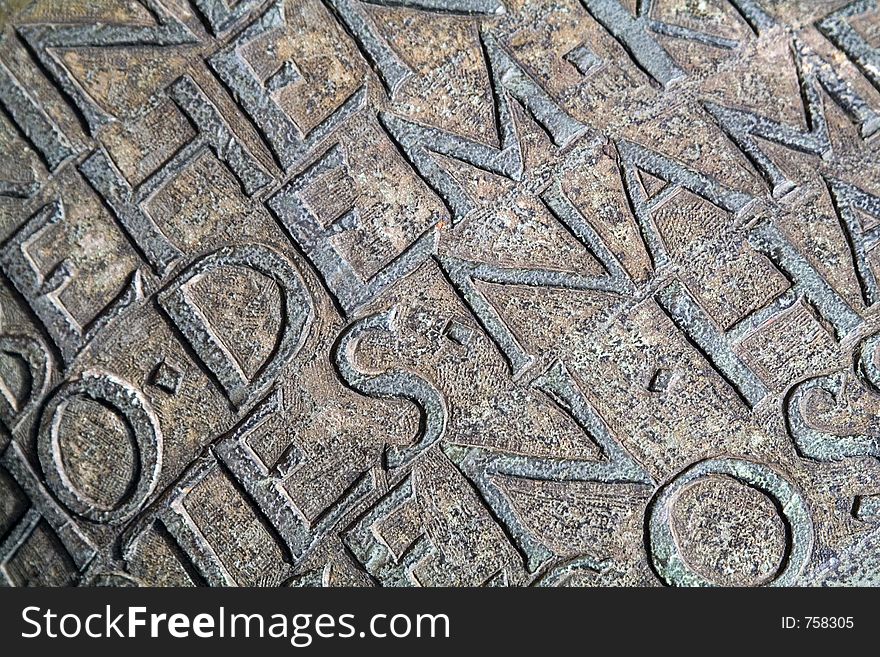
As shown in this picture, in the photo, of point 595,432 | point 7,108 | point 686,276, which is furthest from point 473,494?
point 7,108

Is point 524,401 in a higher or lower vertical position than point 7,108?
lower

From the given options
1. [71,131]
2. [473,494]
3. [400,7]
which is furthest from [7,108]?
[473,494]

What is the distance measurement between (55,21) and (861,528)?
246 cm

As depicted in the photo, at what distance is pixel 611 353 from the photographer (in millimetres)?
2365

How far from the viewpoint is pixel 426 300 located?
2361mm

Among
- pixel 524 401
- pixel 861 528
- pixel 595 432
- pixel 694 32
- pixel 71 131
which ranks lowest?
pixel 861 528

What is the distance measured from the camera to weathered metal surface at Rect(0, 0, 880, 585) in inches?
92.7

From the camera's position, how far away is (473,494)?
2375 millimetres

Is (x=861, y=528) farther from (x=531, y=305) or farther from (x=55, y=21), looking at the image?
(x=55, y=21)

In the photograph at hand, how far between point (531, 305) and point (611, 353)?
241mm

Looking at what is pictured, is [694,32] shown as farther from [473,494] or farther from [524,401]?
[473,494]

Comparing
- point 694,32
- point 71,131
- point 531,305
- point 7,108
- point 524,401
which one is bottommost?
point 524,401

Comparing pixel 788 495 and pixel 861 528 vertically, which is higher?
pixel 788 495

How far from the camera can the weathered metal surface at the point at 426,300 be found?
2.35 meters
